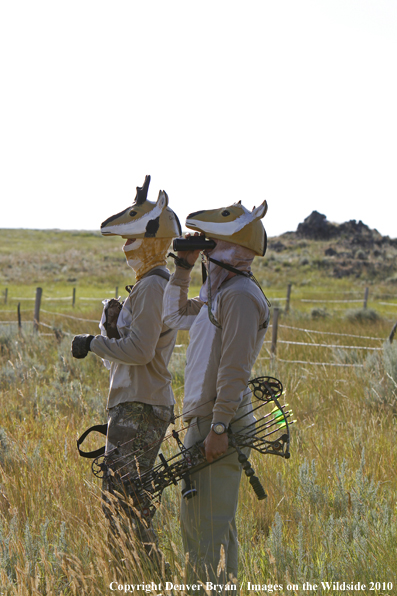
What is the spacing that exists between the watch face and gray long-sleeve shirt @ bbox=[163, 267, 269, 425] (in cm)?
2

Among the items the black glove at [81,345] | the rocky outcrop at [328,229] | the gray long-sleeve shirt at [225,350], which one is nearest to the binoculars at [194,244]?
the gray long-sleeve shirt at [225,350]

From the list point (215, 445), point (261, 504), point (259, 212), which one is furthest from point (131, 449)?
point (259, 212)

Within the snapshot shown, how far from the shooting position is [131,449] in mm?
3195

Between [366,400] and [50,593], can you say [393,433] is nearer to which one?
[366,400]

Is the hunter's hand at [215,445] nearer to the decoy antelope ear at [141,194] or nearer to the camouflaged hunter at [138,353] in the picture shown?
the camouflaged hunter at [138,353]

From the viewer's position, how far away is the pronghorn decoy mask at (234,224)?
109 inches

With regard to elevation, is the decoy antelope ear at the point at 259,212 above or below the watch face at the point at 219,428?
above

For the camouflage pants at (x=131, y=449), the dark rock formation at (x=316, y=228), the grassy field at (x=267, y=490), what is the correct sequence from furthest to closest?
the dark rock formation at (x=316, y=228) < the camouflage pants at (x=131, y=449) < the grassy field at (x=267, y=490)

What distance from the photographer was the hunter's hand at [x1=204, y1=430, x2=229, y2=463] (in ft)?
8.51

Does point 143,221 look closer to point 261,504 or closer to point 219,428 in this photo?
point 219,428

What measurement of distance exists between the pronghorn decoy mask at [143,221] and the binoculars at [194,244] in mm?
480

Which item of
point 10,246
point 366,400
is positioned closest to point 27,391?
point 366,400

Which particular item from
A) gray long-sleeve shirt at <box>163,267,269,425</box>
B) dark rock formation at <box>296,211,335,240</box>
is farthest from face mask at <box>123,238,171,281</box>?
dark rock formation at <box>296,211,335,240</box>

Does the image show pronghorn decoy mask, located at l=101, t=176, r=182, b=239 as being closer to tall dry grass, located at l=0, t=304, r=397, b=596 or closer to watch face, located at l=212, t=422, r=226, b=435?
watch face, located at l=212, t=422, r=226, b=435
